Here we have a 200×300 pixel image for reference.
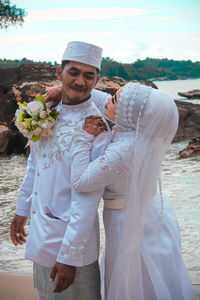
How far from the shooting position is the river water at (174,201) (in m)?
3.21

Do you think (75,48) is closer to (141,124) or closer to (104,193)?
(141,124)

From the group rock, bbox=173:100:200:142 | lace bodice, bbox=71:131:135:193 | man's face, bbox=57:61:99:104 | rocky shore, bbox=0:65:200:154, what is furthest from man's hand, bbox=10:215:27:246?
rock, bbox=173:100:200:142

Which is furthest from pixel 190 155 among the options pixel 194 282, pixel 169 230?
pixel 169 230

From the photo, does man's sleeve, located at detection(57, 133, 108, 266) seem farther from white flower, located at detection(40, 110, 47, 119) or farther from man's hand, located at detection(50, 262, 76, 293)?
white flower, located at detection(40, 110, 47, 119)

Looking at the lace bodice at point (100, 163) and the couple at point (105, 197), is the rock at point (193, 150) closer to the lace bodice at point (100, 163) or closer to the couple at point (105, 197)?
the couple at point (105, 197)

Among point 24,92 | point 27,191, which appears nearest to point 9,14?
point 24,92

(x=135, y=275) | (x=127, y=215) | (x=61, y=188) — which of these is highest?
(x=61, y=188)

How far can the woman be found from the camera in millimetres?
1497

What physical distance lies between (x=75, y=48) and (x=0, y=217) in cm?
322

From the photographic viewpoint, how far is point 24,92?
752 cm

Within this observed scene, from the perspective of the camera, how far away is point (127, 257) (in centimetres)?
159

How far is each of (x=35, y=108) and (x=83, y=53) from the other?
0.31 meters

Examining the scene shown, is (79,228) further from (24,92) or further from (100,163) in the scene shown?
(24,92)

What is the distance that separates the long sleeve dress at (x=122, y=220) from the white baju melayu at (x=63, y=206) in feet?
0.17
